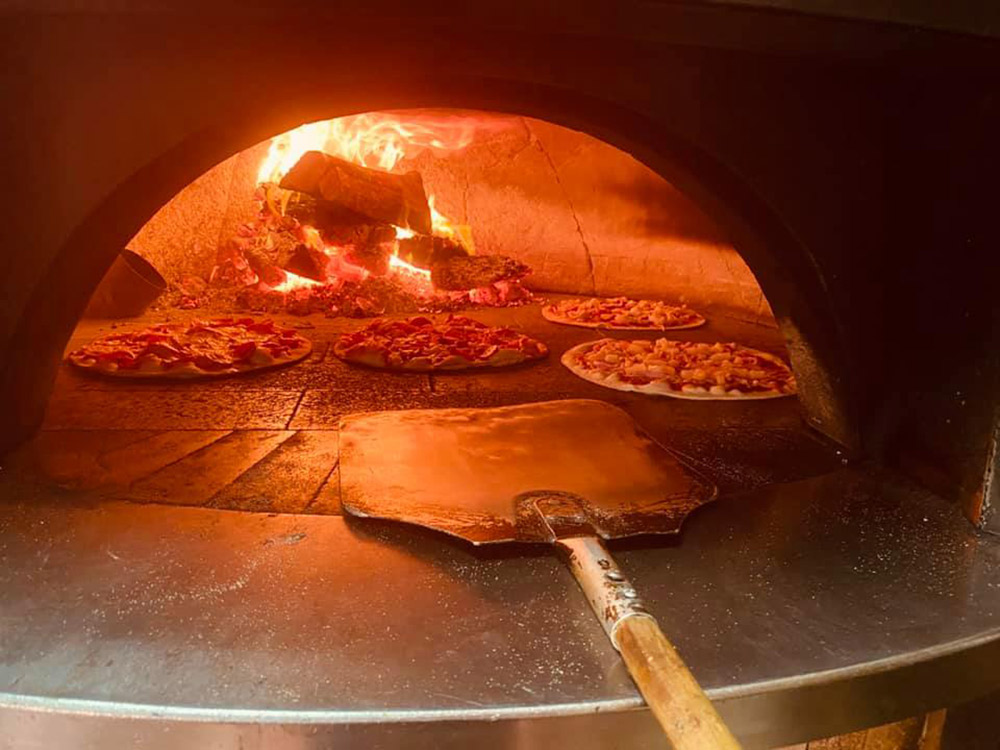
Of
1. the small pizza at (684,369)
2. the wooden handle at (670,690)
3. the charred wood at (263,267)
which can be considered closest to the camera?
the wooden handle at (670,690)

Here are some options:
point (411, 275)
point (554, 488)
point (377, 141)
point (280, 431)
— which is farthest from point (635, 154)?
point (377, 141)

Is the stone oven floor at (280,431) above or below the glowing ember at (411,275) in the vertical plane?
below

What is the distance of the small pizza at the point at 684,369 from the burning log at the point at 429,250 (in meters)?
1.22

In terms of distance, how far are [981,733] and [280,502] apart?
4.22 feet

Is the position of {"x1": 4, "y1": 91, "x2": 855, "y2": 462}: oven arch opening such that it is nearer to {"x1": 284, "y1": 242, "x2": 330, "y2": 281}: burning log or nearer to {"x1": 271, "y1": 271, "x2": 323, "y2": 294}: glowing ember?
{"x1": 284, "y1": 242, "x2": 330, "y2": 281}: burning log

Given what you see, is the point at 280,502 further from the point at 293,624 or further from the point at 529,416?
the point at 529,416

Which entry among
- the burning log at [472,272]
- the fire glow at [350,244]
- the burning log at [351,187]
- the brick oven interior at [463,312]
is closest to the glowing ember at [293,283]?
the fire glow at [350,244]

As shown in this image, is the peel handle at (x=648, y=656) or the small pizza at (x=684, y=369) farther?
the small pizza at (x=684, y=369)

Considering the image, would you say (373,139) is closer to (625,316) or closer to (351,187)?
(351,187)

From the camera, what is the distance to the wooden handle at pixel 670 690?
70cm

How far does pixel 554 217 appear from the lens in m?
4.09

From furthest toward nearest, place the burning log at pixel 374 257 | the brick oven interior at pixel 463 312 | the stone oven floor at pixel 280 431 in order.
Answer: the burning log at pixel 374 257
the brick oven interior at pixel 463 312
the stone oven floor at pixel 280 431

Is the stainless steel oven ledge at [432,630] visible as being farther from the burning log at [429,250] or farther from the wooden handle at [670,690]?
the burning log at [429,250]

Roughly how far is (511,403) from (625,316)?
1.26m
